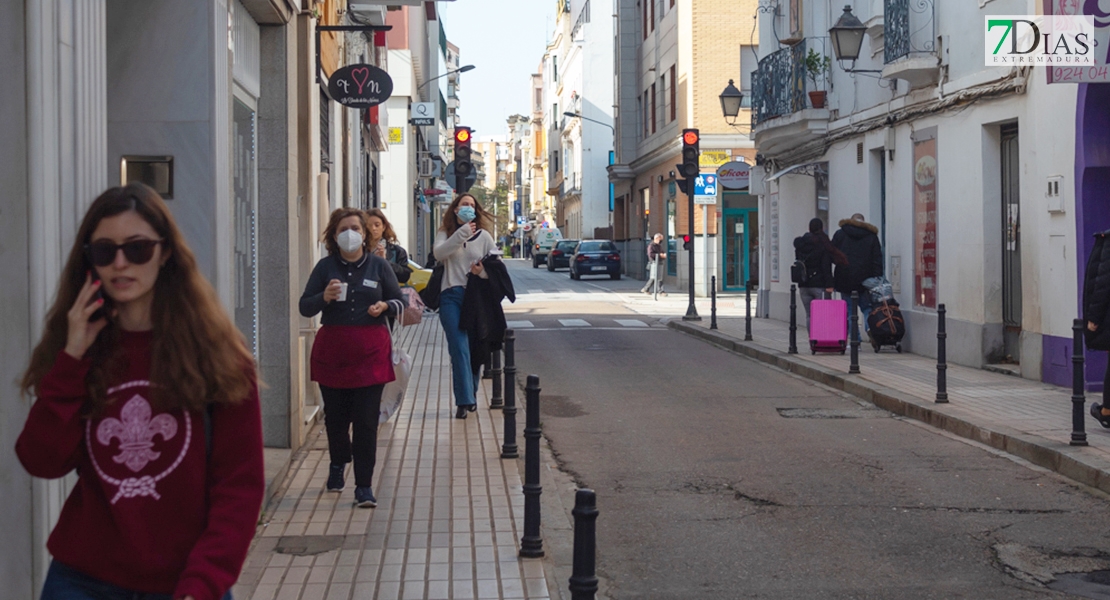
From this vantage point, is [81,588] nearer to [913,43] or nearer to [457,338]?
[457,338]

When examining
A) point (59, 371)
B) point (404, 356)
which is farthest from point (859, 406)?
point (59, 371)

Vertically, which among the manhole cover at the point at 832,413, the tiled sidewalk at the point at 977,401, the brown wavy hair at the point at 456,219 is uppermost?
the brown wavy hair at the point at 456,219

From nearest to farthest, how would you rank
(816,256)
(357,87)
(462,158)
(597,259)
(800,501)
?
(800,501)
(357,87)
(816,256)
(462,158)
(597,259)

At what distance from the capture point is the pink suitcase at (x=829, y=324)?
16.3 meters

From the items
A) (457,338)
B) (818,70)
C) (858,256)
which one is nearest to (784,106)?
(818,70)

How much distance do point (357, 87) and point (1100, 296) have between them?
7359 mm

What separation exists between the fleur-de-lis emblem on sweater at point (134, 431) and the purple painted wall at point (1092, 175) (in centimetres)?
1093

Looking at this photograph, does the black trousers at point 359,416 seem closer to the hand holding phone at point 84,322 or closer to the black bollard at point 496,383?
the black bollard at point 496,383

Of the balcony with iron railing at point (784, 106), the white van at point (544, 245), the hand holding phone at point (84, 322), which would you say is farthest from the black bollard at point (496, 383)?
the white van at point (544, 245)

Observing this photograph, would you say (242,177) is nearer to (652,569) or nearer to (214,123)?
(214,123)

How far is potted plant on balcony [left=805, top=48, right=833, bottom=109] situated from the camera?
66.5ft

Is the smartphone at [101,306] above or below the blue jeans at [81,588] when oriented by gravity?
above

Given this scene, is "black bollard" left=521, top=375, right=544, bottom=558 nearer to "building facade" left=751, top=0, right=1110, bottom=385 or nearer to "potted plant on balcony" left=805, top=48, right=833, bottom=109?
"building facade" left=751, top=0, right=1110, bottom=385

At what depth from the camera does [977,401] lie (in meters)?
11.4
